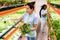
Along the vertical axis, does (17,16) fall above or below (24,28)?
above

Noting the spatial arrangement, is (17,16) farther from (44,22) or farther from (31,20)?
(44,22)

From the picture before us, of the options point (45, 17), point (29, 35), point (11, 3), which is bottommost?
point (29, 35)

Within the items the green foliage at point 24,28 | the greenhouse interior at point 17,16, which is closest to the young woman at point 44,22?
the greenhouse interior at point 17,16

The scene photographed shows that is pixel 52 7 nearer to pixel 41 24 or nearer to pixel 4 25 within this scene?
pixel 41 24

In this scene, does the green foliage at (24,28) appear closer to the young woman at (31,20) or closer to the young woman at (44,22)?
the young woman at (31,20)

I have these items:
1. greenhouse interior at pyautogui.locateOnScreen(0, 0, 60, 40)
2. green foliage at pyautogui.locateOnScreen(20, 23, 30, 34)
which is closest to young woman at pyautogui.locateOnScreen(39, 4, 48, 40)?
greenhouse interior at pyautogui.locateOnScreen(0, 0, 60, 40)

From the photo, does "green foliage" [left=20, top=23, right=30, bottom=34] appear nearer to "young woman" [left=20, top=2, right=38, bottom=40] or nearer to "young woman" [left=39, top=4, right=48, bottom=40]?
"young woman" [left=20, top=2, right=38, bottom=40]

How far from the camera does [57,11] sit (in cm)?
213

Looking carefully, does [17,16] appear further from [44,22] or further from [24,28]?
[44,22]

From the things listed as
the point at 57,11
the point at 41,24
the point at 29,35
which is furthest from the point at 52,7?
the point at 29,35

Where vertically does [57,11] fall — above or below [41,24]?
above

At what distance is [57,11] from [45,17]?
158mm

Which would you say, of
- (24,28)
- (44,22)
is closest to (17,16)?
(24,28)

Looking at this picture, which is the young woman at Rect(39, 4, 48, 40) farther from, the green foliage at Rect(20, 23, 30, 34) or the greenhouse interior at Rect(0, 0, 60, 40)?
the green foliage at Rect(20, 23, 30, 34)
